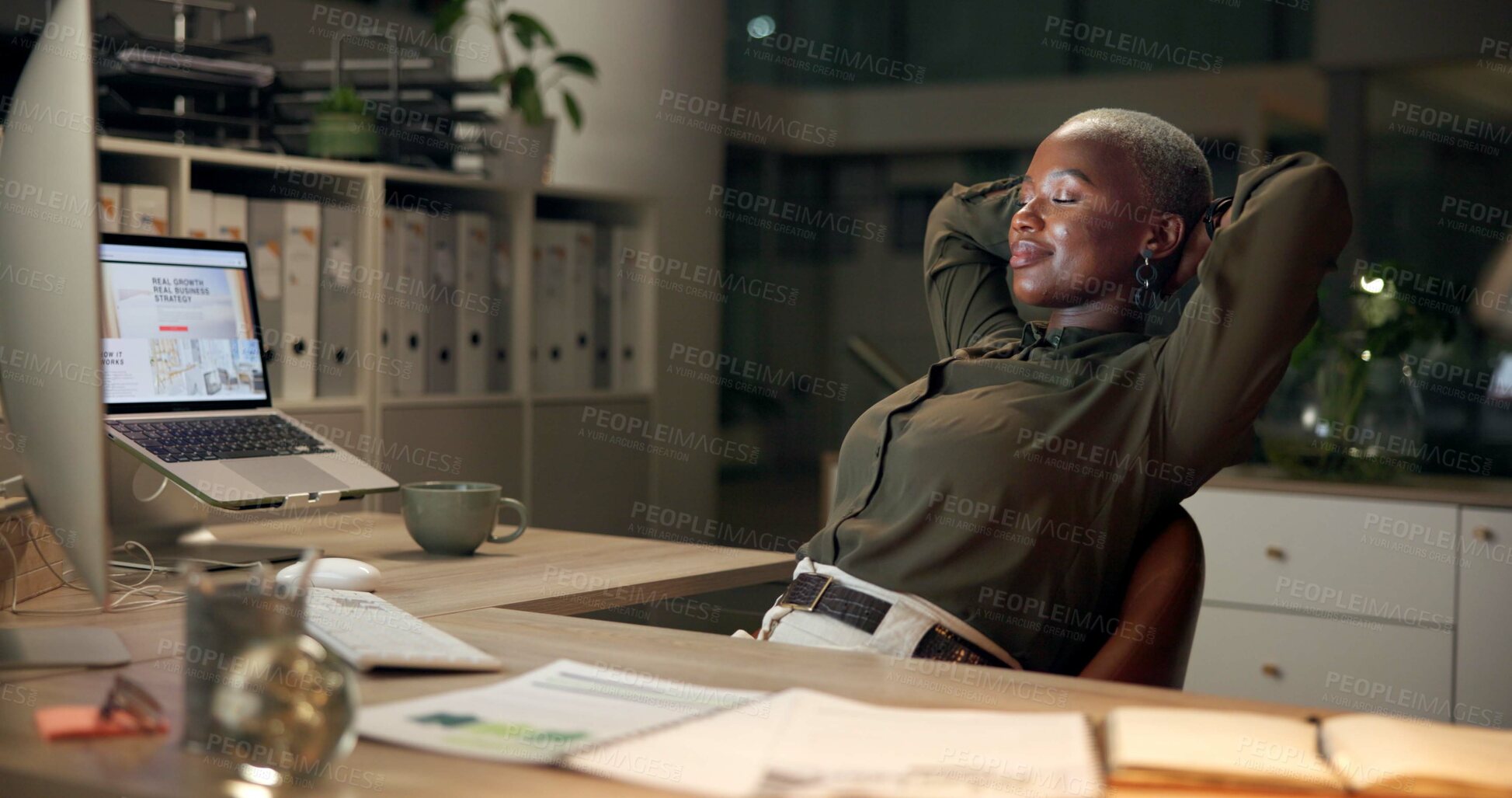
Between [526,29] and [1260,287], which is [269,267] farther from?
[1260,287]

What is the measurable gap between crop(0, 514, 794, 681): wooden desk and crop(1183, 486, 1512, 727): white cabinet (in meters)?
1.50

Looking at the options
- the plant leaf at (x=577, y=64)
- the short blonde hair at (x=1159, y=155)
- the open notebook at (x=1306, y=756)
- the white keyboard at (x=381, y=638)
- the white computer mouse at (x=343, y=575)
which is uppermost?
the plant leaf at (x=577, y=64)

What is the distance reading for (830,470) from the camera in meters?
3.67

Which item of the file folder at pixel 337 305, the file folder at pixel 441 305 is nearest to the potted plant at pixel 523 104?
the file folder at pixel 441 305

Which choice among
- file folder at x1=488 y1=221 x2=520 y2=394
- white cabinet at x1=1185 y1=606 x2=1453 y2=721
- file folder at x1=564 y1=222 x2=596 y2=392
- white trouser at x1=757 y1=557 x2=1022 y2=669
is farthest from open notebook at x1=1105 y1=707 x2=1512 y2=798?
file folder at x1=564 y1=222 x2=596 y2=392

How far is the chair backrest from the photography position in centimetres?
135

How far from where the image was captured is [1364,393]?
3.06 m

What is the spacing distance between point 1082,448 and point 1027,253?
0.29m

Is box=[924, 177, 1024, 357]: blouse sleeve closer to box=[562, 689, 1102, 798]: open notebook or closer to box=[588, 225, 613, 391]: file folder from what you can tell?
box=[562, 689, 1102, 798]: open notebook

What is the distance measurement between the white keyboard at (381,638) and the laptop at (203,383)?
0.48 meters

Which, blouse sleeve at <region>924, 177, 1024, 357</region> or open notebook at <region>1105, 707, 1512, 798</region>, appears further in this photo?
blouse sleeve at <region>924, 177, 1024, 357</region>

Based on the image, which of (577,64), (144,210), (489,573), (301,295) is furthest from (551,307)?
(489,573)

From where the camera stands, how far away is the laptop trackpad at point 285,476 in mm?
1729

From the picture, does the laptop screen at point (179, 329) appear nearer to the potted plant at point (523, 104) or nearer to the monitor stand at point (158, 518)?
the monitor stand at point (158, 518)
